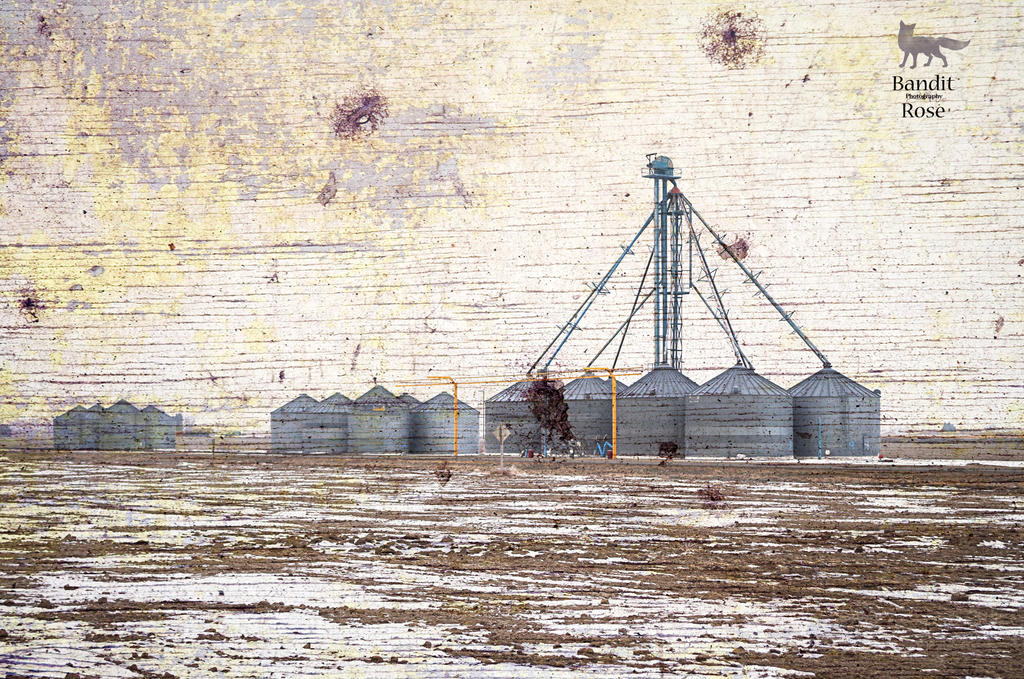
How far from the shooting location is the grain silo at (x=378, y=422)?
5102mm

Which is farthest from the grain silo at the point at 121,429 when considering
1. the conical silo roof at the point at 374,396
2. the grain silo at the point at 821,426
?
the grain silo at the point at 821,426

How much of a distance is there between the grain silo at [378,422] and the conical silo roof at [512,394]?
496 mm

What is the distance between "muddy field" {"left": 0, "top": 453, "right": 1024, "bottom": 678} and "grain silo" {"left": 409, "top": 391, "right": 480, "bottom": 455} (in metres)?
0.43

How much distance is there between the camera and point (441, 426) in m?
6.51

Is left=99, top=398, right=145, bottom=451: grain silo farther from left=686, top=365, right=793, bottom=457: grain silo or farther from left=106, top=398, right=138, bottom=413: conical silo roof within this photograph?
left=686, top=365, right=793, bottom=457: grain silo

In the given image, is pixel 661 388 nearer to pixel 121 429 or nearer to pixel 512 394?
pixel 512 394

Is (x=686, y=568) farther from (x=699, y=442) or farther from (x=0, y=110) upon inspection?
(x=699, y=442)

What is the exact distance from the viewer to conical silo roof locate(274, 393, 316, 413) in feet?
15.0

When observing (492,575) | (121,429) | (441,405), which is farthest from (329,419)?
(492,575)

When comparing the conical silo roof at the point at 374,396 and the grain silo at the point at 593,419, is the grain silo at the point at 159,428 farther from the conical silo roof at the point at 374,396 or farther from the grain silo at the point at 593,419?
the grain silo at the point at 593,419

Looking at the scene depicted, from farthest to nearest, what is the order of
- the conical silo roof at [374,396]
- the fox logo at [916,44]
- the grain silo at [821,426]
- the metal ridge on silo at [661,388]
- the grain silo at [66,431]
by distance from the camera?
the grain silo at [821,426] → the metal ridge on silo at [661,388] → the grain silo at [66,431] → the conical silo roof at [374,396] → the fox logo at [916,44]

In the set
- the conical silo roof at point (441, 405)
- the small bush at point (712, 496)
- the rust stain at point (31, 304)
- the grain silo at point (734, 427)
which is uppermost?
the rust stain at point (31, 304)

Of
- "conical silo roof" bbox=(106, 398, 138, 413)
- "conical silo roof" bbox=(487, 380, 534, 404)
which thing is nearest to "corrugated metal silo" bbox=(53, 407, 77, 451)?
"conical silo roof" bbox=(106, 398, 138, 413)

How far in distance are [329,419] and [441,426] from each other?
1667mm
